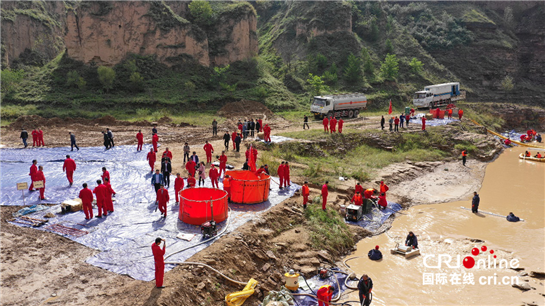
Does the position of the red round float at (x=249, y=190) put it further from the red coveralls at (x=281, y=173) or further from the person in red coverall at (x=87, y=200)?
the person in red coverall at (x=87, y=200)

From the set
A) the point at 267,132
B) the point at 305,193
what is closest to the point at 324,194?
the point at 305,193

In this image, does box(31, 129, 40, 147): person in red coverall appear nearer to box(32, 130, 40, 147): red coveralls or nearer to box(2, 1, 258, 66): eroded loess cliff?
box(32, 130, 40, 147): red coveralls

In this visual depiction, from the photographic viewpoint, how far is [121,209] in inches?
562

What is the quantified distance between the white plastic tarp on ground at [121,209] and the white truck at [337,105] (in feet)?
68.2

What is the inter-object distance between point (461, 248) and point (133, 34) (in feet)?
142

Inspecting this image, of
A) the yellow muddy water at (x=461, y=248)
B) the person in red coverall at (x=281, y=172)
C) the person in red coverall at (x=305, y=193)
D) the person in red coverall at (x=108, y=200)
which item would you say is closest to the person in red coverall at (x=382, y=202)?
the yellow muddy water at (x=461, y=248)

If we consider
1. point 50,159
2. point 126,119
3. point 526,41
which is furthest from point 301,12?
point 50,159

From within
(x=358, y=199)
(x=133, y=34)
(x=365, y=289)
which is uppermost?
(x=133, y=34)

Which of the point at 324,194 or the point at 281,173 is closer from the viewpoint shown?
the point at 324,194

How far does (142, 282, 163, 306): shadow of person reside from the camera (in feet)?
29.0

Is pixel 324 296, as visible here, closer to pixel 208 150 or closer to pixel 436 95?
pixel 208 150

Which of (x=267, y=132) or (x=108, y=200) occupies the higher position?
(x=267, y=132)

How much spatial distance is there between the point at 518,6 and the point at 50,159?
88743mm

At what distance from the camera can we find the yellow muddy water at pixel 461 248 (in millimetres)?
12023
